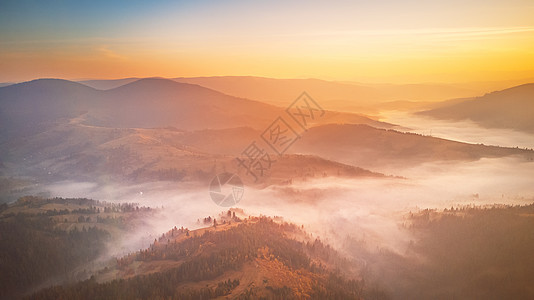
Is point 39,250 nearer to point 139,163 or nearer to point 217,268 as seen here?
point 217,268

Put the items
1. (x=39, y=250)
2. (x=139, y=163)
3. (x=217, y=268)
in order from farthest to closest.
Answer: (x=139, y=163) < (x=39, y=250) < (x=217, y=268)

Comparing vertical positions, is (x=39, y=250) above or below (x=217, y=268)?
above

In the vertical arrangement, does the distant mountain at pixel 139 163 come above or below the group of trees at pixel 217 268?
above

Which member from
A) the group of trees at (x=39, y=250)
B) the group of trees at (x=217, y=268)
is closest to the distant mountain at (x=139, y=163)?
the group of trees at (x=39, y=250)

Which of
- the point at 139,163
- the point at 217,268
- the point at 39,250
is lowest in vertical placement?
the point at 217,268

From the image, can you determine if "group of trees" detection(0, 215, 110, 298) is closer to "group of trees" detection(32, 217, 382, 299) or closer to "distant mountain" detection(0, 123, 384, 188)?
"group of trees" detection(32, 217, 382, 299)

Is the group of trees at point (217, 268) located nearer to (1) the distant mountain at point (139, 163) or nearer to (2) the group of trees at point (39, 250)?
(2) the group of trees at point (39, 250)

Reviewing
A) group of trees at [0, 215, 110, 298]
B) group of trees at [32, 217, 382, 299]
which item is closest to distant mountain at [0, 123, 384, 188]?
group of trees at [0, 215, 110, 298]

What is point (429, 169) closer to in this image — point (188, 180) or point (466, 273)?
point (466, 273)

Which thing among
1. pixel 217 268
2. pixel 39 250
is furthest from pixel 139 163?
pixel 217 268

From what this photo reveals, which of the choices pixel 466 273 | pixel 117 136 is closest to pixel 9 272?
pixel 466 273

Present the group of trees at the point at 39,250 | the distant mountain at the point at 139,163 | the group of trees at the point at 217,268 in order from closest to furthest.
→ the group of trees at the point at 217,268
the group of trees at the point at 39,250
the distant mountain at the point at 139,163

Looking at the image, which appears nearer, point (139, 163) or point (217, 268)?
point (217, 268)
